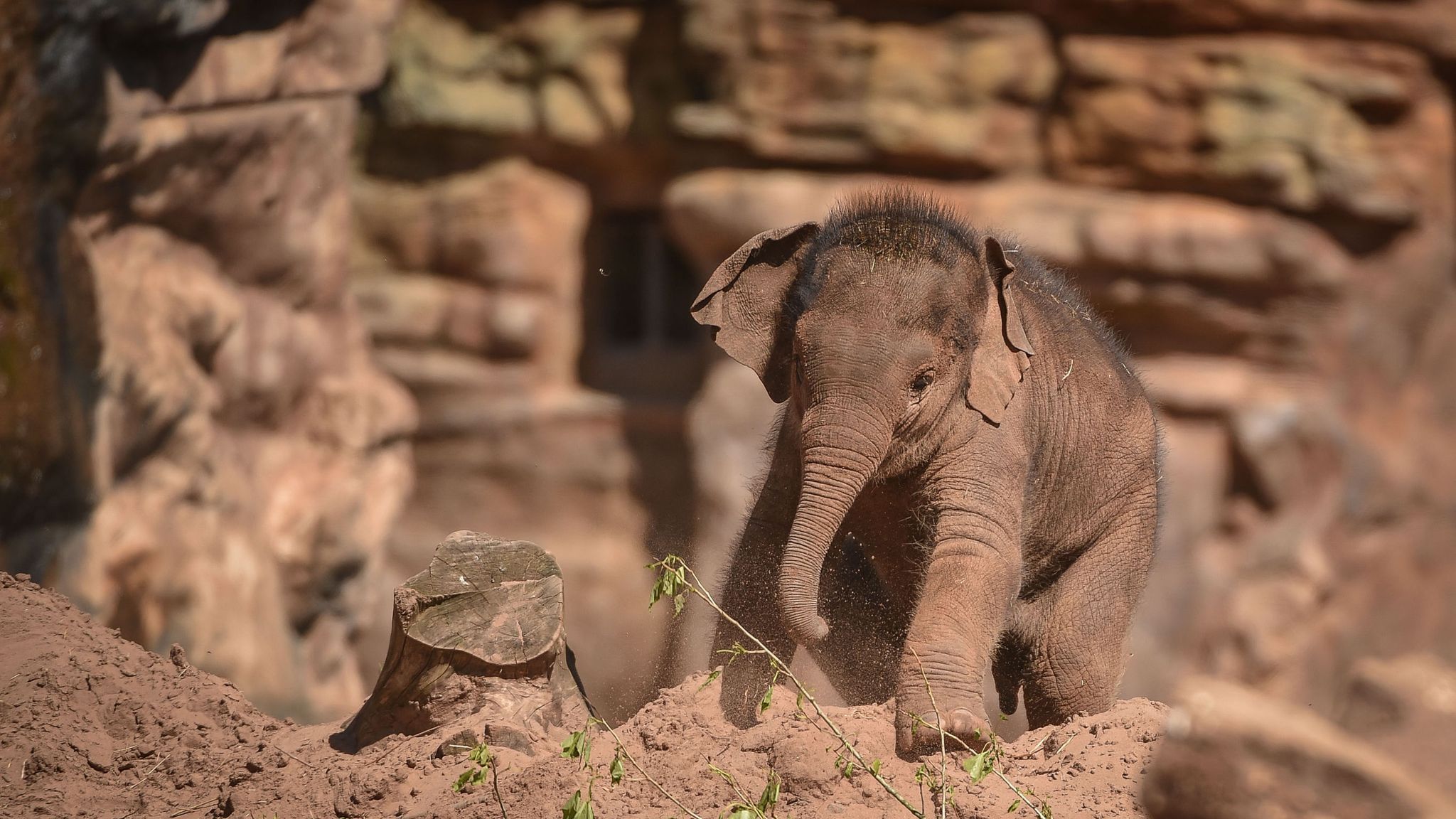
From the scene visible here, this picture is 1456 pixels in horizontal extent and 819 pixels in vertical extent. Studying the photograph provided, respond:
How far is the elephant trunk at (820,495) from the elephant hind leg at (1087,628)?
1224 mm

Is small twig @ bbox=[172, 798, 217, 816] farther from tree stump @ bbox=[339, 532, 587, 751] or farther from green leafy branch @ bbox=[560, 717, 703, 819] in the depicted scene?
green leafy branch @ bbox=[560, 717, 703, 819]

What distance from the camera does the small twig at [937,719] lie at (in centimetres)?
342

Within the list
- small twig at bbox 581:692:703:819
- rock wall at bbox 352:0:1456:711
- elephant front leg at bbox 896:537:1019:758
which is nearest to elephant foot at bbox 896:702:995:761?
elephant front leg at bbox 896:537:1019:758

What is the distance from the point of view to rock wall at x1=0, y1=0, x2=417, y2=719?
818cm

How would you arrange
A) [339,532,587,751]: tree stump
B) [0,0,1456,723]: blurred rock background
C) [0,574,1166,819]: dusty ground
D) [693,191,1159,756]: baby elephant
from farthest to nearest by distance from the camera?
[0,0,1456,723]: blurred rock background → [693,191,1159,756]: baby elephant → [339,532,587,751]: tree stump → [0,574,1166,819]: dusty ground

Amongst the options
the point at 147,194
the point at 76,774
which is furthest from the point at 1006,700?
the point at 147,194

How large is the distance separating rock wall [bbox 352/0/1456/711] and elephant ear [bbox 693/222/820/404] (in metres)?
6.36

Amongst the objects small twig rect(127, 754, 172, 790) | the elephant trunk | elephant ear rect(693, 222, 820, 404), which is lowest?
small twig rect(127, 754, 172, 790)

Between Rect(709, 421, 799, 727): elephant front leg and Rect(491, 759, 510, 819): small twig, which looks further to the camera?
Rect(709, 421, 799, 727): elephant front leg

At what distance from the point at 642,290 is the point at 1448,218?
254 inches

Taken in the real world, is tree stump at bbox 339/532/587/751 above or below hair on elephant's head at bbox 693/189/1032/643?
below

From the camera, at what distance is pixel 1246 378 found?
11.5 metres

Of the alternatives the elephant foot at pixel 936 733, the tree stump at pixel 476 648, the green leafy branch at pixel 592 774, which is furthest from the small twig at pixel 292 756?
the elephant foot at pixel 936 733

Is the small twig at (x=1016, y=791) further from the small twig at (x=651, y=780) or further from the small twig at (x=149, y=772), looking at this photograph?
the small twig at (x=149, y=772)
